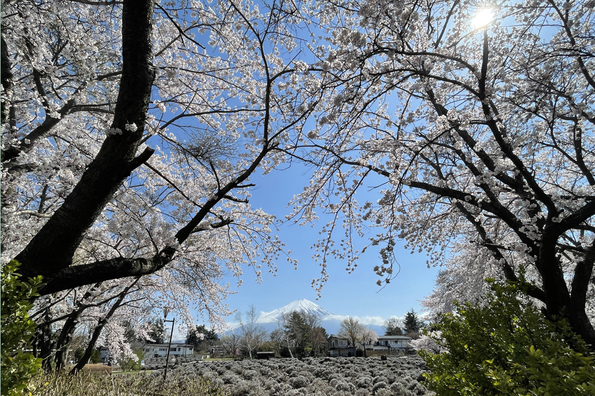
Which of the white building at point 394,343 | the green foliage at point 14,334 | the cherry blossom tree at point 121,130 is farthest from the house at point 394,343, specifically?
the green foliage at point 14,334

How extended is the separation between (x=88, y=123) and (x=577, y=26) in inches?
350

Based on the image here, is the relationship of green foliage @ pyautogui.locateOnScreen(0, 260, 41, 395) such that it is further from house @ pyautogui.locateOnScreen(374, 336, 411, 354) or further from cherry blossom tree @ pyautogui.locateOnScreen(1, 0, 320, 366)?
house @ pyautogui.locateOnScreen(374, 336, 411, 354)

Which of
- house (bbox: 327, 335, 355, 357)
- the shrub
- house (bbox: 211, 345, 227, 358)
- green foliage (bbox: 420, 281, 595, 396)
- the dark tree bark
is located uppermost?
the dark tree bark

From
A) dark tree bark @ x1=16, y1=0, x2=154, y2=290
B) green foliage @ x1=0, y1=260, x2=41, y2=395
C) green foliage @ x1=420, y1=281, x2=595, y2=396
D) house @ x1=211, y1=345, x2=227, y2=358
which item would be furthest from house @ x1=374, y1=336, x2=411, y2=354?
green foliage @ x1=0, y1=260, x2=41, y2=395

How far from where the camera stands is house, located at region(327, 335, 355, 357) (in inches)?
1517

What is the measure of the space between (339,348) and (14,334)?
1688 inches

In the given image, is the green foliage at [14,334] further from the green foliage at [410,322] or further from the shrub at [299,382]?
the green foliage at [410,322]

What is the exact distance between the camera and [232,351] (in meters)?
39.1

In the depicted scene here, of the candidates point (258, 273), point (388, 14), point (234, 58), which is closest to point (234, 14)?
point (234, 58)

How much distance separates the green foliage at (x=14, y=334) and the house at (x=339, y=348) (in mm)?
40475

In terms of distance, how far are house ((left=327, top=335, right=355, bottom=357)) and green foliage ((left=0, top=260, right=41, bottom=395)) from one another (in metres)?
40.5

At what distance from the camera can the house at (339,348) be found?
38.5 m

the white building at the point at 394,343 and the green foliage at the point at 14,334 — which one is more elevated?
the green foliage at the point at 14,334

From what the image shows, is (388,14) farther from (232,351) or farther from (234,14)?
(232,351)
